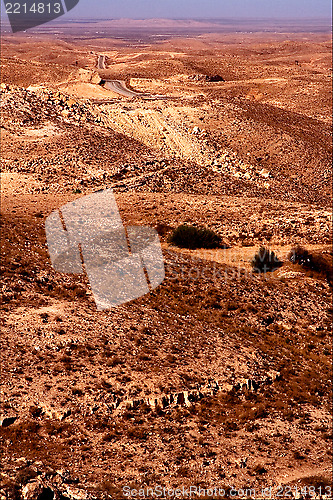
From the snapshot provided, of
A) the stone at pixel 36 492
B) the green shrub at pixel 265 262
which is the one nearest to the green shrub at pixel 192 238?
the green shrub at pixel 265 262

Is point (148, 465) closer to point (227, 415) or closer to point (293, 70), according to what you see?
point (227, 415)

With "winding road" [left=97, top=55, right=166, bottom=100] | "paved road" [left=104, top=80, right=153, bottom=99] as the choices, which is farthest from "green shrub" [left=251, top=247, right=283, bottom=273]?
"paved road" [left=104, top=80, right=153, bottom=99]

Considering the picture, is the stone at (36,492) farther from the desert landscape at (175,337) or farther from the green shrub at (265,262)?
the green shrub at (265,262)

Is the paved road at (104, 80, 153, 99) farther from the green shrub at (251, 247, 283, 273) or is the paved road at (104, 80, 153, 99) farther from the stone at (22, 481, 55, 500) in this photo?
the stone at (22, 481, 55, 500)

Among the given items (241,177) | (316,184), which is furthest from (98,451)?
(316,184)

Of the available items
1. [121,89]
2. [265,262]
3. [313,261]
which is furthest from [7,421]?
[121,89]

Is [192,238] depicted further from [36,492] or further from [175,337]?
[36,492]
